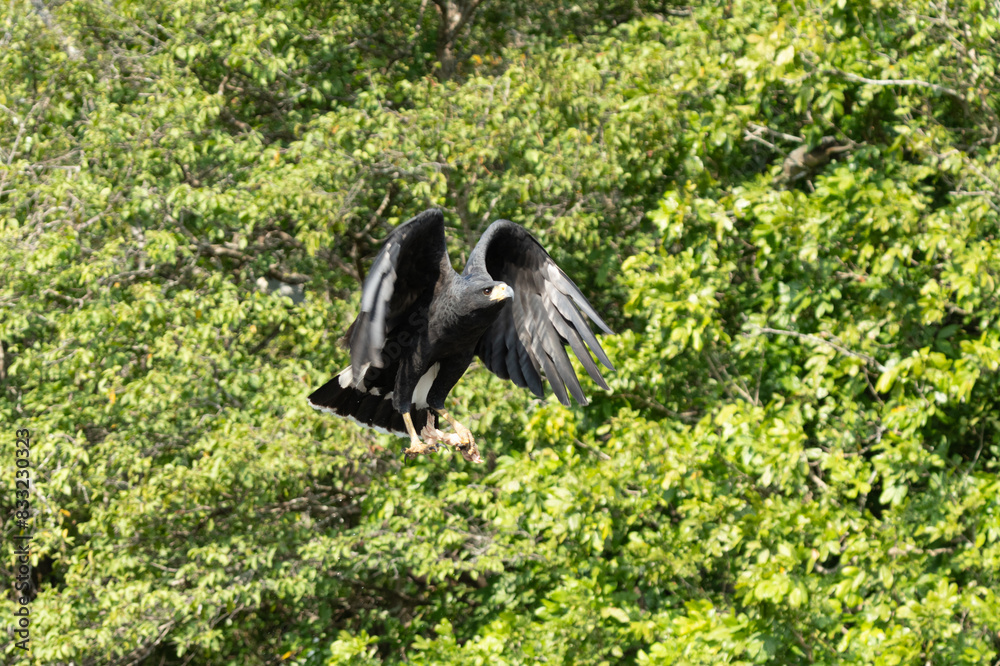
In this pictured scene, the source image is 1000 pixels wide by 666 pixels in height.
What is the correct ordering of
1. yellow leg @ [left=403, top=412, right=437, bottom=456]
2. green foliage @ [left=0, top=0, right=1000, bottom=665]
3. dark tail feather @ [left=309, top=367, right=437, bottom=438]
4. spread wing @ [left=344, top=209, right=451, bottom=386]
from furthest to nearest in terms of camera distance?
green foliage @ [left=0, top=0, right=1000, bottom=665], dark tail feather @ [left=309, top=367, right=437, bottom=438], yellow leg @ [left=403, top=412, right=437, bottom=456], spread wing @ [left=344, top=209, right=451, bottom=386]

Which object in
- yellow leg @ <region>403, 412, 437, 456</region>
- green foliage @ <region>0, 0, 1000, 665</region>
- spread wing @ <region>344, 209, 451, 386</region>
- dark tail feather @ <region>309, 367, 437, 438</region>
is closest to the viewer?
spread wing @ <region>344, 209, 451, 386</region>

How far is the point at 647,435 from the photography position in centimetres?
615

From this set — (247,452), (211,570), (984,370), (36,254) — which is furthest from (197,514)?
(984,370)

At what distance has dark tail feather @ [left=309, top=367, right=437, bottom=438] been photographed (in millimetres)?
4359

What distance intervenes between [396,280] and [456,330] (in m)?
0.30

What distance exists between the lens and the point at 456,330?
3643mm

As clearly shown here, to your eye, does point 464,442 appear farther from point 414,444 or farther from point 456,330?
point 456,330

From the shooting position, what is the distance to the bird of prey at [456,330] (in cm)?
362

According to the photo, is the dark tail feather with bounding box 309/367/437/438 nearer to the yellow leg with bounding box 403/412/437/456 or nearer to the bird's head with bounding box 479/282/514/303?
the yellow leg with bounding box 403/412/437/456

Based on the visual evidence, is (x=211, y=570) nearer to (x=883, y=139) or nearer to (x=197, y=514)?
(x=197, y=514)

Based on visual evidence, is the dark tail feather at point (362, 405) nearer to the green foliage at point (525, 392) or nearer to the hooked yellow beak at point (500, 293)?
the hooked yellow beak at point (500, 293)

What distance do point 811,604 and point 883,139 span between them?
128 inches

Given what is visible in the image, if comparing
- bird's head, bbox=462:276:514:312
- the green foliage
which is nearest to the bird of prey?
bird's head, bbox=462:276:514:312

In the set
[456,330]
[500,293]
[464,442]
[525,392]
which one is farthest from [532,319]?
[525,392]
